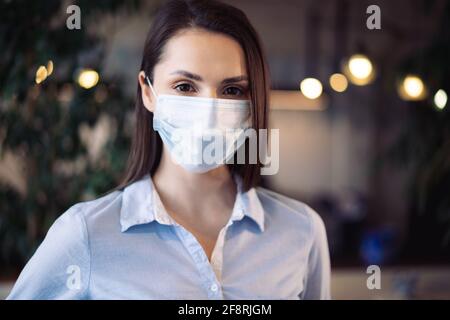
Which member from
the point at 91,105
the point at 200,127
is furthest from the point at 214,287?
the point at 91,105

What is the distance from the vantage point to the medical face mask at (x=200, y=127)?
1.18 m

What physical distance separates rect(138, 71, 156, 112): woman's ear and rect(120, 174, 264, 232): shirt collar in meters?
0.15

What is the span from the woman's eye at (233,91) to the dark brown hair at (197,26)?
2cm

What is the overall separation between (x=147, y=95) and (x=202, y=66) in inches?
5.6

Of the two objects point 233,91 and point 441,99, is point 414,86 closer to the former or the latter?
point 441,99

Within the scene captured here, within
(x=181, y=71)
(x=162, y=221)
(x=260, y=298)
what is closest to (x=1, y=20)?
(x=181, y=71)

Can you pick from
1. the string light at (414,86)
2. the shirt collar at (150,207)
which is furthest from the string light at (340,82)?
the shirt collar at (150,207)

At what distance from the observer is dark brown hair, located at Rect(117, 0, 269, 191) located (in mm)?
1169

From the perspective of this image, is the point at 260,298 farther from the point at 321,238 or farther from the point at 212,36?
the point at 212,36

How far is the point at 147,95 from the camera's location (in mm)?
1227

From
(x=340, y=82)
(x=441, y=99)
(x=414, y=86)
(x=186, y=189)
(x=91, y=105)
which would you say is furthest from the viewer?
(x=340, y=82)

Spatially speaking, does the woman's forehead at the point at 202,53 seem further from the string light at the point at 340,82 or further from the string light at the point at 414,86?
the string light at the point at 340,82

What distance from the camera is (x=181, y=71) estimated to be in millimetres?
1166
